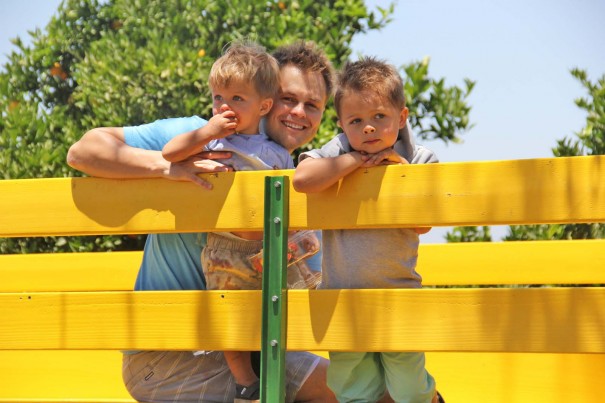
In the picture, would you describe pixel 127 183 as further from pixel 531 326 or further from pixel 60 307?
pixel 531 326

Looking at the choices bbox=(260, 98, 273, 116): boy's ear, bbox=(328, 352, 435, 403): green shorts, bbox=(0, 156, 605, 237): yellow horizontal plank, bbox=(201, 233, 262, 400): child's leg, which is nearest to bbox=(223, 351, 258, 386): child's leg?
bbox=(201, 233, 262, 400): child's leg

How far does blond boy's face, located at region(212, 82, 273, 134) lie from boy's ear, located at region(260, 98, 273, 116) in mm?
43

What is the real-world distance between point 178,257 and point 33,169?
408 centimetres

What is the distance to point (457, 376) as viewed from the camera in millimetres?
4105

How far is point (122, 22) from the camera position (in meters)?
7.94

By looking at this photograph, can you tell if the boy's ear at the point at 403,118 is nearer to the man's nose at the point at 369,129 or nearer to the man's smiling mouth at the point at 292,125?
the man's nose at the point at 369,129

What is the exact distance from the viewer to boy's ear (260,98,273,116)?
3.24 metres

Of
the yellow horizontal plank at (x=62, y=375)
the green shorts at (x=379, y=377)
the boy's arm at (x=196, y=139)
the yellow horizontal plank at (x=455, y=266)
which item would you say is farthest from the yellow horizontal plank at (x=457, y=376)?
the boy's arm at (x=196, y=139)

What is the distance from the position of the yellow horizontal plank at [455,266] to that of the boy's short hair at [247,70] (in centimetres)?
127

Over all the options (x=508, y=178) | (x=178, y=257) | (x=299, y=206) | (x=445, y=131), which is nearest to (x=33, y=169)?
(x=445, y=131)

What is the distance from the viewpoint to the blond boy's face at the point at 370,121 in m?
Result: 2.89

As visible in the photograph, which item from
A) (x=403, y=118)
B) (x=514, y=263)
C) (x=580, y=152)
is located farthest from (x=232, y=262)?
(x=580, y=152)

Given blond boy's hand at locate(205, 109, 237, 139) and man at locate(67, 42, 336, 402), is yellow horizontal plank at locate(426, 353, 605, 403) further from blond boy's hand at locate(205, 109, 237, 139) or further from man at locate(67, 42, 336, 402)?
blond boy's hand at locate(205, 109, 237, 139)

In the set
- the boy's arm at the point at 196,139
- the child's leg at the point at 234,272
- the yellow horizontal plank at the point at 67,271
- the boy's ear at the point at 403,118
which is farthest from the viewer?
the yellow horizontal plank at the point at 67,271
